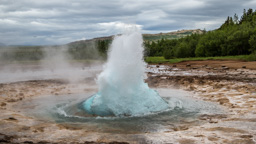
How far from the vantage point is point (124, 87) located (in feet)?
23.1

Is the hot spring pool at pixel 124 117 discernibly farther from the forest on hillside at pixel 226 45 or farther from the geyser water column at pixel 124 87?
the forest on hillside at pixel 226 45

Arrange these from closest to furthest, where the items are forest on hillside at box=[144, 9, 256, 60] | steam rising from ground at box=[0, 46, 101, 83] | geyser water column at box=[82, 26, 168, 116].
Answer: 1. geyser water column at box=[82, 26, 168, 116]
2. steam rising from ground at box=[0, 46, 101, 83]
3. forest on hillside at box=[144, 9, 256, 60]

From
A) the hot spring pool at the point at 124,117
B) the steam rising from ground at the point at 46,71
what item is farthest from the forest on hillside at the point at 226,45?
the hot spring pool at the point at 124,117

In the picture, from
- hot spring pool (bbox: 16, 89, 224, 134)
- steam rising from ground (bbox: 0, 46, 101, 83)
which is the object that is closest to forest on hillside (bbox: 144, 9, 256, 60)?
steam rising from ground (bbox: 0, 46, 101, 83)

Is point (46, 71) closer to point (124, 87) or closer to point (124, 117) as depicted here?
point (124, 87)

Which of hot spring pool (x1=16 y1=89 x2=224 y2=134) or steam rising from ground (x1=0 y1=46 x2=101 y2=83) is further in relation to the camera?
steam rising from ground (x1=0 y1=46 x2=101 y2=83)

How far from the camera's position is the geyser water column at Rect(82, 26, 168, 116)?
6.64 m

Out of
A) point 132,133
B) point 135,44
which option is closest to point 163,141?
point 132,133

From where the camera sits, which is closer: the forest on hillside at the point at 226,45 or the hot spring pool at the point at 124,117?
the hot spring pool at the point at 124,117

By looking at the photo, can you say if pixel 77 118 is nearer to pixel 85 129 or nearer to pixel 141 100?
pixel 85 129

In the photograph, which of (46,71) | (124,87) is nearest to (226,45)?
(46,71)

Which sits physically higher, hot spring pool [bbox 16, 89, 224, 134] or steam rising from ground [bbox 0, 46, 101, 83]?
steam rising from ground [bbox 0, 46, 101, 83]

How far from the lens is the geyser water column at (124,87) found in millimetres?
6637

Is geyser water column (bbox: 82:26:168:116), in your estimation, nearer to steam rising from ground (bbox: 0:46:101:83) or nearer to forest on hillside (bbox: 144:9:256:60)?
steam rising from ground (bbox: 0:46:101:83)
